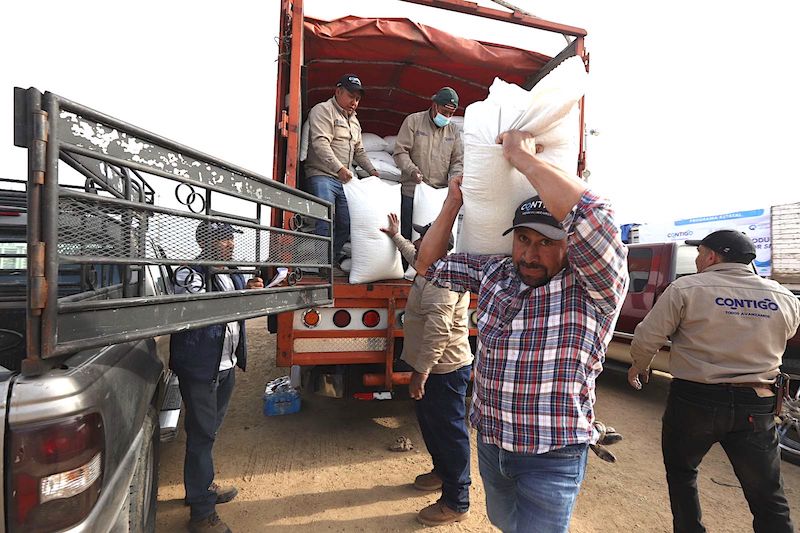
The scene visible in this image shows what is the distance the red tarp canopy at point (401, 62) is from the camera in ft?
11.5

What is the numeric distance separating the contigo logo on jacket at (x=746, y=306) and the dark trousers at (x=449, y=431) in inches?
55.2

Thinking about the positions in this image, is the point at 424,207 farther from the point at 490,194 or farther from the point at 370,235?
the point at 490,194

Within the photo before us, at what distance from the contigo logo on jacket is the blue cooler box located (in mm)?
3393

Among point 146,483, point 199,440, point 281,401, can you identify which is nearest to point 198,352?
point 199,440

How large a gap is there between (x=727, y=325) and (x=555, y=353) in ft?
4.65

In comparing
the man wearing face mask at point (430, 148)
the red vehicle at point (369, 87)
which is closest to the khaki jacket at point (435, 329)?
the red vehicle at point (369, 87)

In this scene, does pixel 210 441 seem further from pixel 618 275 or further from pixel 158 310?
pixel 618 275

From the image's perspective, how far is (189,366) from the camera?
2.17 m

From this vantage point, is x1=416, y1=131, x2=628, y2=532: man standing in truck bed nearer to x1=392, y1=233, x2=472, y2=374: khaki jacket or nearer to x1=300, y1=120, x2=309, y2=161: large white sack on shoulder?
x1=392, y1=233, x2=472, y2=374: khaki jacket

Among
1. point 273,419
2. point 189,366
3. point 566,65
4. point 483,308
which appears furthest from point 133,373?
point 273,419

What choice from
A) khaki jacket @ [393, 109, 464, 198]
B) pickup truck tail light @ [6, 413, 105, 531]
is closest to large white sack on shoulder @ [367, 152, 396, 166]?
khaki jacket @ [393, 109, 464, 198]

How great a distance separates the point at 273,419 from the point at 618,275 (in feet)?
11.4

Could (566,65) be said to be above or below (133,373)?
above

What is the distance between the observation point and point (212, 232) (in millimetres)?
1381
